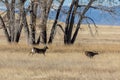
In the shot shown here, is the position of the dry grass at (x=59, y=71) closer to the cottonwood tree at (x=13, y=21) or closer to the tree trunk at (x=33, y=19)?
the tree trunk at (x=33, y=19)

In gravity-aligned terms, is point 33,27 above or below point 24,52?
below

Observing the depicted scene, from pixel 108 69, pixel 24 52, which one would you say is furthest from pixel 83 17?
pixel 108 69

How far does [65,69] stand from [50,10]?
15.1m

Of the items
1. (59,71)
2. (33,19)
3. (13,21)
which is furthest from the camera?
(13,21)

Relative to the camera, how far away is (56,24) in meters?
33.2

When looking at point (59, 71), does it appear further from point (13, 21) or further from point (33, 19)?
point (13, 21)

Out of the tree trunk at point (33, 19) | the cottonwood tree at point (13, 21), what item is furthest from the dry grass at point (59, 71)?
the cottonwood tree at point (13, 21)

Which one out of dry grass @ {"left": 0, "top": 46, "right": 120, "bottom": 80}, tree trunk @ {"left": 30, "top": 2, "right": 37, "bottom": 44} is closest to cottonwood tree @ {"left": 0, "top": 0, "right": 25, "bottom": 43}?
tree trunk @ {"left": 30, "top": 2, "right": 37, "bottom": 44}

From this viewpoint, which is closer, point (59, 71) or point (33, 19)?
point (59, 71)

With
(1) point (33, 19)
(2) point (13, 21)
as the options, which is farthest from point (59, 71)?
(2) point (13, 21)

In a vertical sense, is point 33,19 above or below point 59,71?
below

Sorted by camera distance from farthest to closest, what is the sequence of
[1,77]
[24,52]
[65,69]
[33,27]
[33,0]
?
1. [33,27]
2. [33,0]
3. [24,52]
4. [65,69]
5. [1,77]

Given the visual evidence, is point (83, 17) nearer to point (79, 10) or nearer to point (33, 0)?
point (79, 10)

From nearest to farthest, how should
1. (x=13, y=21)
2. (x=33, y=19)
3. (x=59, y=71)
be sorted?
(x=59, y=71)
(x=33, y=19)
(x=13, y=21)
